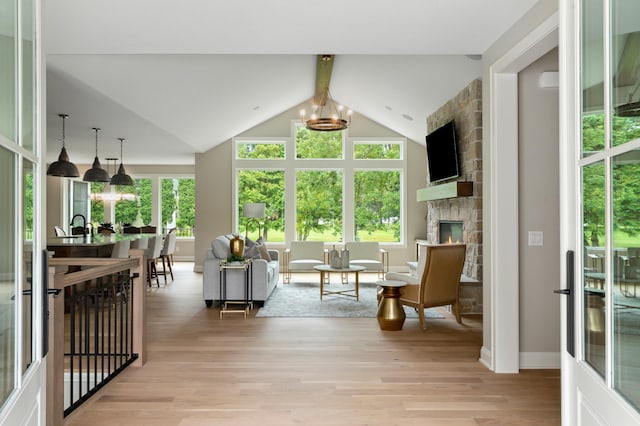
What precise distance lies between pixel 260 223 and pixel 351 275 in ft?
7.72

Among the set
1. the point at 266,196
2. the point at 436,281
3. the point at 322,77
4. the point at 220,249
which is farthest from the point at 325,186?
the point at 436,281

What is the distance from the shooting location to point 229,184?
10047 millimetres

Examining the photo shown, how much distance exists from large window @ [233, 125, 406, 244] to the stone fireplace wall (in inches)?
132

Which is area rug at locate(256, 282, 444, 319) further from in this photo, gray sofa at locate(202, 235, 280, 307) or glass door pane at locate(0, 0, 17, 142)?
glass door pane at locate(0, 0, 17, 142)

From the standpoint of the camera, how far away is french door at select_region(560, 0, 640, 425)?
1379 mm

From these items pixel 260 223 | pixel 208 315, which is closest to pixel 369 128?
pixel 260 223

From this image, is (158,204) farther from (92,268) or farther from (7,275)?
(7,275)

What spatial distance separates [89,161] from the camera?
11.8 m

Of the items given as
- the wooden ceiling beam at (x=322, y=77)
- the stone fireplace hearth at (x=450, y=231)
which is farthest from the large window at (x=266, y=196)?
the stone fireplace hearth at (x=450, y=231)

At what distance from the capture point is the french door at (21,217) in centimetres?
137

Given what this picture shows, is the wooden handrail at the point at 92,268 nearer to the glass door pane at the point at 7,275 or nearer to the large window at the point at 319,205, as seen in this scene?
the glass door pane at the point at 7,275

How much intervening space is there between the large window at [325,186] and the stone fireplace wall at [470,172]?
132 inches

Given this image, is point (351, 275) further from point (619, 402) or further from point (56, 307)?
point (619, 402)

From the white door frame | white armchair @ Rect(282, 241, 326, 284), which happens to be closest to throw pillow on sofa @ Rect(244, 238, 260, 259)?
white armchair @ Rect(282, 241, 326, 284)
